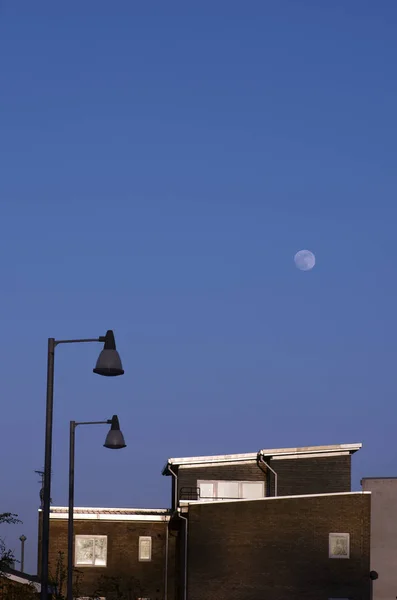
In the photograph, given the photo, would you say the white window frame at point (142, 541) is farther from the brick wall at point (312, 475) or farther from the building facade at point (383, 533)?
the building facade at point (383, 533)

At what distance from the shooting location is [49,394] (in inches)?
878

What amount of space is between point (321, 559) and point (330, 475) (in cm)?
760

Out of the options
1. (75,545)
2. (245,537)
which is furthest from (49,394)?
(75,545)

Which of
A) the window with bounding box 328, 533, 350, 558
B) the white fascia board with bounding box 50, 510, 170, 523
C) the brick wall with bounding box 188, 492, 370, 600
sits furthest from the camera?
the white fascia board with bounding box 50, 510, 170, 523

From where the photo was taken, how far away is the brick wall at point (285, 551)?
52844 mm

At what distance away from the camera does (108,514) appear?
5881cm

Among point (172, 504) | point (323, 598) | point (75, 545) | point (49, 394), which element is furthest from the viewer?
point (172, 504)

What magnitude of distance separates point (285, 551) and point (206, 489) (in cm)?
773

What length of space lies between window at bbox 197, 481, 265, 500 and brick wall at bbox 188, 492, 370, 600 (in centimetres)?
564

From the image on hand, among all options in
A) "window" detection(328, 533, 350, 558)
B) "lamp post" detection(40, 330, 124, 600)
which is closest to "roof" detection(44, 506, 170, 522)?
"window" detection(328, 533, 350, 558)

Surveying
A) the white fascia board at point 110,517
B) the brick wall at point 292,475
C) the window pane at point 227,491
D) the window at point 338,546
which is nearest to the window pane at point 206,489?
the brick wall at point 292,475

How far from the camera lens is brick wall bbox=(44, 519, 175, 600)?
2297 inches

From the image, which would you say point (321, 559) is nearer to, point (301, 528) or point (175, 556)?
point (301, 528)

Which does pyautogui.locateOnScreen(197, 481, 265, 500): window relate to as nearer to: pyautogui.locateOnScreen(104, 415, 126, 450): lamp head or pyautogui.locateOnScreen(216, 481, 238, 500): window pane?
pyautogui.locateOnScreen(216, 481, 238, 500): window pane
